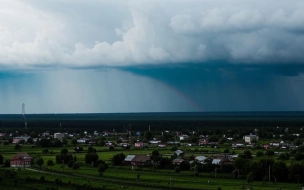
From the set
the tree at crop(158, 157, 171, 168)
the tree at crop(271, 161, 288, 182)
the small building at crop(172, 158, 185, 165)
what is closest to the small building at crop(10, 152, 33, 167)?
the tree at crop(158, 157, 171, 168)

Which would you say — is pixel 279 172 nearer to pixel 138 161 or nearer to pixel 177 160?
pixel 177 160

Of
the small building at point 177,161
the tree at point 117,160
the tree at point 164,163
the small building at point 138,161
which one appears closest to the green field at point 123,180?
the tree at point 164,163

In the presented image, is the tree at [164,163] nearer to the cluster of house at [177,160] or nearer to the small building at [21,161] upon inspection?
the cluster of house at [177,160]

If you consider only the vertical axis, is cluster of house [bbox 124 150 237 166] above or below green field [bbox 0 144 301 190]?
above

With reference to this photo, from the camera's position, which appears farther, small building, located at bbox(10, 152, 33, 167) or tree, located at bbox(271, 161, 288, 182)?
small building, located at bbox(10, 152, 33, 167)

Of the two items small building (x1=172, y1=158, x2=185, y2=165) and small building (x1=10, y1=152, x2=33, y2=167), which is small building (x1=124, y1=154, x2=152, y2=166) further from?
small building (x1=10, y1=152, x2=33, y2=167)

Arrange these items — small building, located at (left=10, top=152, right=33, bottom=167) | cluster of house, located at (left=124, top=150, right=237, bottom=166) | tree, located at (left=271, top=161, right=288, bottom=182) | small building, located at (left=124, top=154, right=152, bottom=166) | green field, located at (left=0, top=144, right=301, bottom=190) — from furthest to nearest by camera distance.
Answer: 1. small building, located at (left=124, top=154, right=152, bottom=166)
2. small building, located at (left=10, top=152, right=33, bottom=167)
3. cluster of house, located at (left=124, top=150, right=237, bottom=166)
4. tree, located at (left=271, top=161, right=288, bottom=182)
5. green field, located at (left=0, top=144, right=301, bottom=190)

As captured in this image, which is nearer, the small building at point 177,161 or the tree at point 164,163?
the small building at point 177,161

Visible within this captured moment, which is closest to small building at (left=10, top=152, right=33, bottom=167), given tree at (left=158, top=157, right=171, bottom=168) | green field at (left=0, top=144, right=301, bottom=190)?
green field at (left=0, top=144, right=301, bottom=190)

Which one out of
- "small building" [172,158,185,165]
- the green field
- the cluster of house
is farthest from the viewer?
"small building" [172,158,185,165]

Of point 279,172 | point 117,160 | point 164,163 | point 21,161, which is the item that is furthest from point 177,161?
point 21,161

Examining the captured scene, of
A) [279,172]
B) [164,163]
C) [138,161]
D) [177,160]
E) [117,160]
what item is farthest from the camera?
[117,160]

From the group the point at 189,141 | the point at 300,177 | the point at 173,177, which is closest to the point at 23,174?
the point at 173,177
